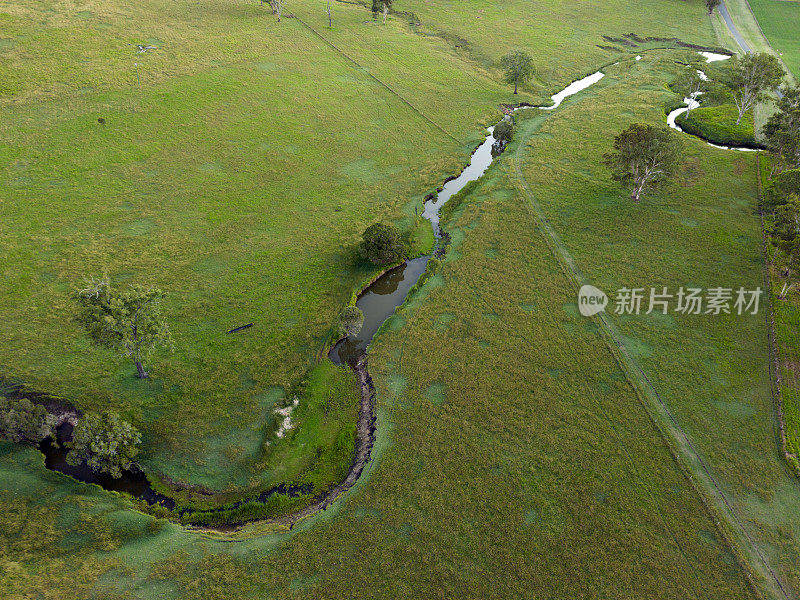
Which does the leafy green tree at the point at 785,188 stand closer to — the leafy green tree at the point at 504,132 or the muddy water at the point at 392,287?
the muddy water at the point at 392,287

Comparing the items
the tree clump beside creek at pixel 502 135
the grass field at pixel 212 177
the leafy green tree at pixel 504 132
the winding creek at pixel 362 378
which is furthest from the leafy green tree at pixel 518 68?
the winding creek at pixel 362 378

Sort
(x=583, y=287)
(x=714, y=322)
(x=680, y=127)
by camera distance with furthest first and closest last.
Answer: (x=680, y=127)
(x=583, y=287)
(x=714, y=322)

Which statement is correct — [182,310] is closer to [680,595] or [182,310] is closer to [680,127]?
[680,595]

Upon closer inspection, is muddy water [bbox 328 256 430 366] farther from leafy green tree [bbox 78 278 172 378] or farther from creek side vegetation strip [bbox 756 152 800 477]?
creek side vegetation strip [bbox 756 152 800 477]

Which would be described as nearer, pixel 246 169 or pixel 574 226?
pixel 574 226

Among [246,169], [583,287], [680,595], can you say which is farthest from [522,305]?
[246,169]

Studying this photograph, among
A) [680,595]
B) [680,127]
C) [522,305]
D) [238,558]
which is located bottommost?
[238,558]

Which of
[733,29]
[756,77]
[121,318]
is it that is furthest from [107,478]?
[733,29]

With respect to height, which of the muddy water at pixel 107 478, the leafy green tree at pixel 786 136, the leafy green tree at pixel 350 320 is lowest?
the muddy water at pixel 107 478
